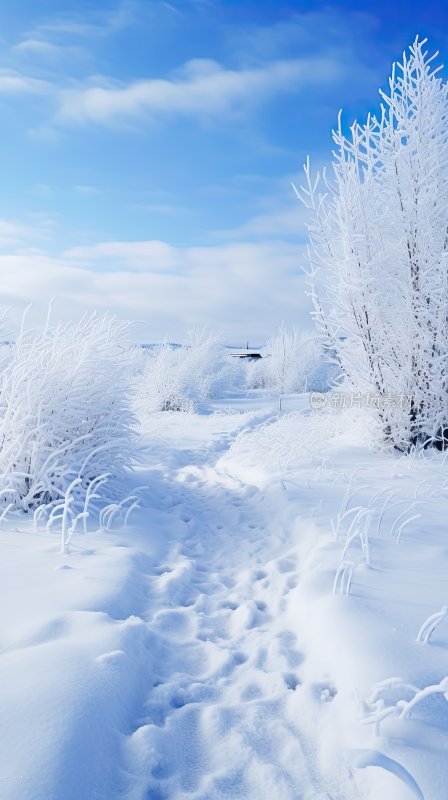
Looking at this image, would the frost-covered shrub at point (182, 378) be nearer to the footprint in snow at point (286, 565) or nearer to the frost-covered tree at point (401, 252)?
the frost-covered tree at point (401, 252)

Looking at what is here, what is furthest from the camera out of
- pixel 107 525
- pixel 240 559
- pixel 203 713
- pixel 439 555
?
pixel 107 525

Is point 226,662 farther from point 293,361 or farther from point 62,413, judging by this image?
point 293,361

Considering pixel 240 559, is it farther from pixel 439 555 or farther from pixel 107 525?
pixel 439 555

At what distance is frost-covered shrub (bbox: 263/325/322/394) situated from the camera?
21.4 metres

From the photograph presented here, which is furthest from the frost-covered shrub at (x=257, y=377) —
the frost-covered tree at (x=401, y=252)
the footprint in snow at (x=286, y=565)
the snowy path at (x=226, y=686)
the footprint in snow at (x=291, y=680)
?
the footprint in snow at (x=291, y=680)

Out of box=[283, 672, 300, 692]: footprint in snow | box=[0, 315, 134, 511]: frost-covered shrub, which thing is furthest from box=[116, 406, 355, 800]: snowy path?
box=[0, 315, 134, 511]: frost-covered shrub

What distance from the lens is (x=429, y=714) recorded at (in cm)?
178

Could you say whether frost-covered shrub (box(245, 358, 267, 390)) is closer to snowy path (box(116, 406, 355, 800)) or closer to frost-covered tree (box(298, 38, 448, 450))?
frost-covered tree (box(298, 38, 448, 450))

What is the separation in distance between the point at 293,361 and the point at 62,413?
57.1 ft

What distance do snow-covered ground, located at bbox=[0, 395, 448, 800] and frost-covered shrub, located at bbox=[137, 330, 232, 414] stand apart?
1054cm

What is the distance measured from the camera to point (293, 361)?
70.6ft

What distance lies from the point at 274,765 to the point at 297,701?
34 cm

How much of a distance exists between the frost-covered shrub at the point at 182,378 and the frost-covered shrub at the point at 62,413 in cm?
844

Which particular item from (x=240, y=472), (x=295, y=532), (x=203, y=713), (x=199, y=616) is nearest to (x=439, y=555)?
(x=295, y=532)
